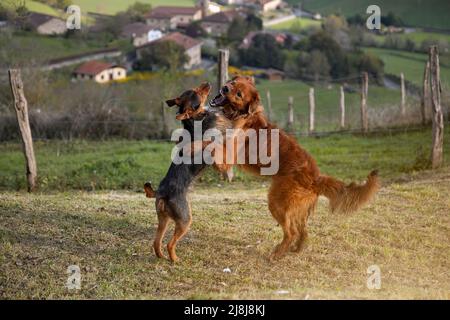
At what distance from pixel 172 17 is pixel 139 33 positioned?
2.79 m

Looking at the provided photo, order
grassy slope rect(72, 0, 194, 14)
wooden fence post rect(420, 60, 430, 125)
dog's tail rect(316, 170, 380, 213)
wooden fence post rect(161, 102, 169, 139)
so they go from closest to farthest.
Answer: dog's tail rect(316, 170, 380, 213) → wooden fence post rect(420, 60, 430, 125) → wooden fence post rect(161, 102, 169, 139) → grassy slope rect(72, 0, 194, 14)

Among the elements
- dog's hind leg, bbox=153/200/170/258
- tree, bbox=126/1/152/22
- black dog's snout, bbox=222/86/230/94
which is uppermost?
tree, bbox=126/1/152/22

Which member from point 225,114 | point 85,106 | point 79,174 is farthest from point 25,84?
point 225,114

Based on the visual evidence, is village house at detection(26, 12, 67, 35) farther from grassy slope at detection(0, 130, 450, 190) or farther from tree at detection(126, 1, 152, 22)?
tree at detection(126, 1, 152, 22)

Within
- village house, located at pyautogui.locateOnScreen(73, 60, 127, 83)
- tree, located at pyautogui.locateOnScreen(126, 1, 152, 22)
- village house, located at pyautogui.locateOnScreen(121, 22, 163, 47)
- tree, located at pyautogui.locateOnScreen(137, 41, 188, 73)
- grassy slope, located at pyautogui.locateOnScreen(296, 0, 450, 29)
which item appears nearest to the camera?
village house, located at pyautogui.locateOnScreen(73, 60, 127, 83)

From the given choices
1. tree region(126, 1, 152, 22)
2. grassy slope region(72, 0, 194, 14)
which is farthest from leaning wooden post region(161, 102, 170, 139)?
tree region(126, 1, 152, 22)

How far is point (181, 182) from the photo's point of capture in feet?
22.8

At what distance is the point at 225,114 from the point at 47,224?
277cm

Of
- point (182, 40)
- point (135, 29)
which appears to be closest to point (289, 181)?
point (135, 29)

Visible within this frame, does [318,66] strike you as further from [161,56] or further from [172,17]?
[172,17]

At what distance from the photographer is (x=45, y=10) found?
72.7ft

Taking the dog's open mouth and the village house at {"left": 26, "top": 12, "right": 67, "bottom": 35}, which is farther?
the village house at {"left": 26, "top": 12, "right": 67, "bottom": 35}

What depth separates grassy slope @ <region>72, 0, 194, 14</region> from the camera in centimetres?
2831

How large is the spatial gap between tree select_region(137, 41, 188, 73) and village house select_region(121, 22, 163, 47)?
1012 millimetres
